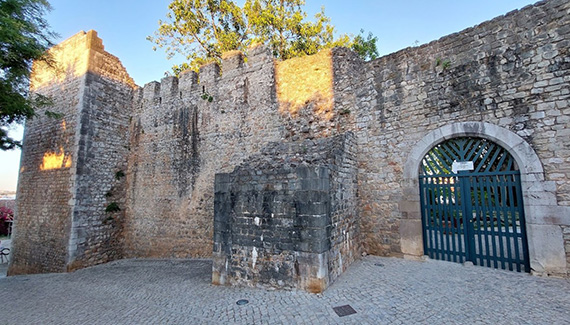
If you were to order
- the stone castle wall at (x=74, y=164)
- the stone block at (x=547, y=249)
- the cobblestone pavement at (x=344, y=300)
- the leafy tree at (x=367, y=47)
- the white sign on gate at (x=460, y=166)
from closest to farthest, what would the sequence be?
the cobblestone pavement at (x=344, y=300) < the stone block at (x=547, y=249) < the white sign on gate at (x=460, y=166) < the stone castle wall at (x=74, y=164) < the leafy tree at (x=367, y=47)

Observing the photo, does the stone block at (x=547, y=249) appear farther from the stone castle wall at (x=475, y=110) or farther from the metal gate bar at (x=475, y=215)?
the metal gate bar at (x=475, y=215)

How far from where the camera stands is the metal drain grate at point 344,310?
3578 mm

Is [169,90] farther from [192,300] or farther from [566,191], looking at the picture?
[566,191]

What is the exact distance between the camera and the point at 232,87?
28.6 feet

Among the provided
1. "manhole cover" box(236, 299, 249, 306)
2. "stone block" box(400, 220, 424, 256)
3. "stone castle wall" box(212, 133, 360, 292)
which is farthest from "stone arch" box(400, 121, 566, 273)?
"manhole cover" box(236, 299, 249, 306)

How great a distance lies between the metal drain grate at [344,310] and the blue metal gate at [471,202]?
2919mm

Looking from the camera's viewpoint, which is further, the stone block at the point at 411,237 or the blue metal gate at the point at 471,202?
the stone block at the point at 411,237

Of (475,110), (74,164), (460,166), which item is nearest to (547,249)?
(460,166)

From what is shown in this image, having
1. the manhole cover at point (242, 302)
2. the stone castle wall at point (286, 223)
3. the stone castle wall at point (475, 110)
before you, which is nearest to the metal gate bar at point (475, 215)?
the stone castle wall at point (475, 110)

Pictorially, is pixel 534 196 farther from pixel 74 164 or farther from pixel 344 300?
pixel 74 164

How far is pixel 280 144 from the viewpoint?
6.92 meters

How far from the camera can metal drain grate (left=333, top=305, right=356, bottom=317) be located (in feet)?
11.7

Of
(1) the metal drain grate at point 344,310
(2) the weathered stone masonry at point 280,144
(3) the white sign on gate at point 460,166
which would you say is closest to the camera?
(1) the metal drain grate at point 344,310

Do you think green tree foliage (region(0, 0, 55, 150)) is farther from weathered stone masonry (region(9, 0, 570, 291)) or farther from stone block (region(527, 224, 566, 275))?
stone block (region(527, 224, 566, 275))
